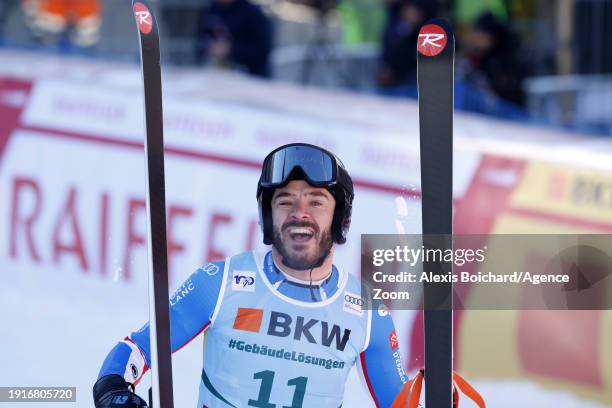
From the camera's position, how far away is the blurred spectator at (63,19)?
1032 cm

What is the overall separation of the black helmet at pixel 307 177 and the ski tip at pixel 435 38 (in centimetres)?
30

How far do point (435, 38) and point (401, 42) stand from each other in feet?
17.3

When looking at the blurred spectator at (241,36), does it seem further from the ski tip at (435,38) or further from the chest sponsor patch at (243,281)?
the ski tip at (435,38)

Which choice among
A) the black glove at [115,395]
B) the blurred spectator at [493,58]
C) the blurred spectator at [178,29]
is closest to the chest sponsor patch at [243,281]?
the black glove at [115,395]

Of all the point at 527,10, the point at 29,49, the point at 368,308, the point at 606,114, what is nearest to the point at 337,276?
the point at 368,308

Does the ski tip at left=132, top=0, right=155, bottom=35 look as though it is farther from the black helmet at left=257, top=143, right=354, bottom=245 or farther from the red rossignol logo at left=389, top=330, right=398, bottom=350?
the red rossignol logo at left=389, top=330, right=398, bottom=350

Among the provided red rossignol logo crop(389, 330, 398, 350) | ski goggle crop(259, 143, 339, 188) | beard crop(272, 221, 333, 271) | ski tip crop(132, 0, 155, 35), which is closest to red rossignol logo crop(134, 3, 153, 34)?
ski tip crop(132, 0, 155, 35)

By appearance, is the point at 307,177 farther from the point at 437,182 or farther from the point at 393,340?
the point at 393,340

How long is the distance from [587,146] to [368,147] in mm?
930

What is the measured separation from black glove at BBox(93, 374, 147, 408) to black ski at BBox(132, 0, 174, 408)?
4 centimetres

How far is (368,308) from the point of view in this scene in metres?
2.37

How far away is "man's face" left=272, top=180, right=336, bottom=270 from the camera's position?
2287 millimetres

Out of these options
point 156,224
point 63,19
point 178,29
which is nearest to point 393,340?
point 156,224

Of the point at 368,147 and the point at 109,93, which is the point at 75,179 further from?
the point at 368,147
